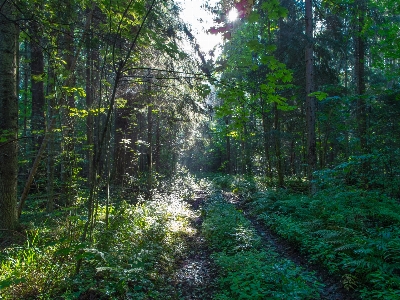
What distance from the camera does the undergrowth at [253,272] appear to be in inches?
169

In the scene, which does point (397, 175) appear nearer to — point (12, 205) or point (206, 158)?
point (12, 205)

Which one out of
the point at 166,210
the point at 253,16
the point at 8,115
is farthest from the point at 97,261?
the point at 166,210

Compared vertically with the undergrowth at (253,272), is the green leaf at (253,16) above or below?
above

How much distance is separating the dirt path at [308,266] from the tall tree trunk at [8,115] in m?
6.25

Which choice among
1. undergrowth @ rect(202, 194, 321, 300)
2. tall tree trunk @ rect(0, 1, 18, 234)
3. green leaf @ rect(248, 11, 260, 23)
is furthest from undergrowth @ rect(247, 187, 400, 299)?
tall tree trunk @ rect(0, 1, 18, 234)

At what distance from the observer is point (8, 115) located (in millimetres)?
5625

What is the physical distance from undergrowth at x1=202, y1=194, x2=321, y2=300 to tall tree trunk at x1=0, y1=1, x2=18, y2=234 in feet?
15.3

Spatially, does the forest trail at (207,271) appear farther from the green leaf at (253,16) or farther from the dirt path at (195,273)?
the green leaf at (253,16)

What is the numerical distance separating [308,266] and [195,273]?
244cm

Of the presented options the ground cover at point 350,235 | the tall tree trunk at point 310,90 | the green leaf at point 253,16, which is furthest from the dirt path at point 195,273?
the tall tree trunk at point 310,90

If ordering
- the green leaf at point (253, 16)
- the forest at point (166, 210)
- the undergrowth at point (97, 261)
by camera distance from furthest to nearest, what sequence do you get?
1. the forest at point (166, 210)
2. the undergrowth at point (97, 261)
3. the green leaf at point (253, 16)

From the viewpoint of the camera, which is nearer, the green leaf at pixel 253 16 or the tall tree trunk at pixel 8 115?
the green leaf at pixel 253 16

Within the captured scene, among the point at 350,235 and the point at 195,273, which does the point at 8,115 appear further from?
the point at 350,235

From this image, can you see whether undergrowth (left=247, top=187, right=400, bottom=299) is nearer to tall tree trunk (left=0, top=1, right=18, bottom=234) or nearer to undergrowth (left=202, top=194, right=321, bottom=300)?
undergrowth (left=202, top=194, right=321, bottom=300)
